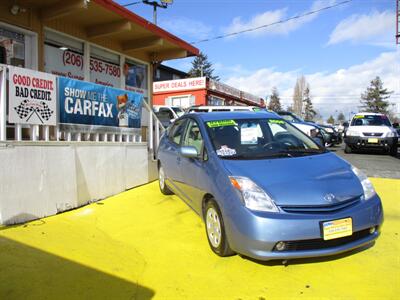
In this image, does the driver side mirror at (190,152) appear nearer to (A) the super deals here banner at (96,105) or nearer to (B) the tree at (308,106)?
(A) the super deals here banner at (96,105)

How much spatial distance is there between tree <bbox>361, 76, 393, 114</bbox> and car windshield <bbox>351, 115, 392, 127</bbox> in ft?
237

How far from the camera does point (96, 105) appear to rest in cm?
660

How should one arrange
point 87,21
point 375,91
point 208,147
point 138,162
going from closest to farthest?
1. point 208,147
2. point 138,162
3. point 87,21
4. point 375,91

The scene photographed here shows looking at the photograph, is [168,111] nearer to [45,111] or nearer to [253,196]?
[45,111]

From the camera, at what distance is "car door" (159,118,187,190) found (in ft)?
18.4

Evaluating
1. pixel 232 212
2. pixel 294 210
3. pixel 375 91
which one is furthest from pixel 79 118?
pixel 375 91

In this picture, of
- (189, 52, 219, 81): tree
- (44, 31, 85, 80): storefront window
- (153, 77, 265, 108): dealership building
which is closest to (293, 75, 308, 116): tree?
(189, 52, 219, 81): tree

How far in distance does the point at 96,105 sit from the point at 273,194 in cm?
416

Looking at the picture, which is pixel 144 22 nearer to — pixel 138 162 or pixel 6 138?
pixel 138 162

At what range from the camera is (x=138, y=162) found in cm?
752

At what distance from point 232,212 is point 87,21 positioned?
7234mm

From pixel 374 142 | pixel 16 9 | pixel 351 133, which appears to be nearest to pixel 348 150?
pixel 351 133

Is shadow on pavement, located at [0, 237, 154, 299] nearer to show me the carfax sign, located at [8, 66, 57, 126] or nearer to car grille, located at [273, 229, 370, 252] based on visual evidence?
car grille, located at [273, 229, 370, 252]

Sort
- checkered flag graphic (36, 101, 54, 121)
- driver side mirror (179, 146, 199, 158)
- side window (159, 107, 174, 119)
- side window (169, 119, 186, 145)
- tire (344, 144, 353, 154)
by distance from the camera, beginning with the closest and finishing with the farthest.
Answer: driver side mirror (179, 146, 199, 158), checkered flag graphic (36, 101, 54, 121), side window (169, 119, 186, 145), side window (159, 107, 174, 119), tire (344, 144, 353, 154)
